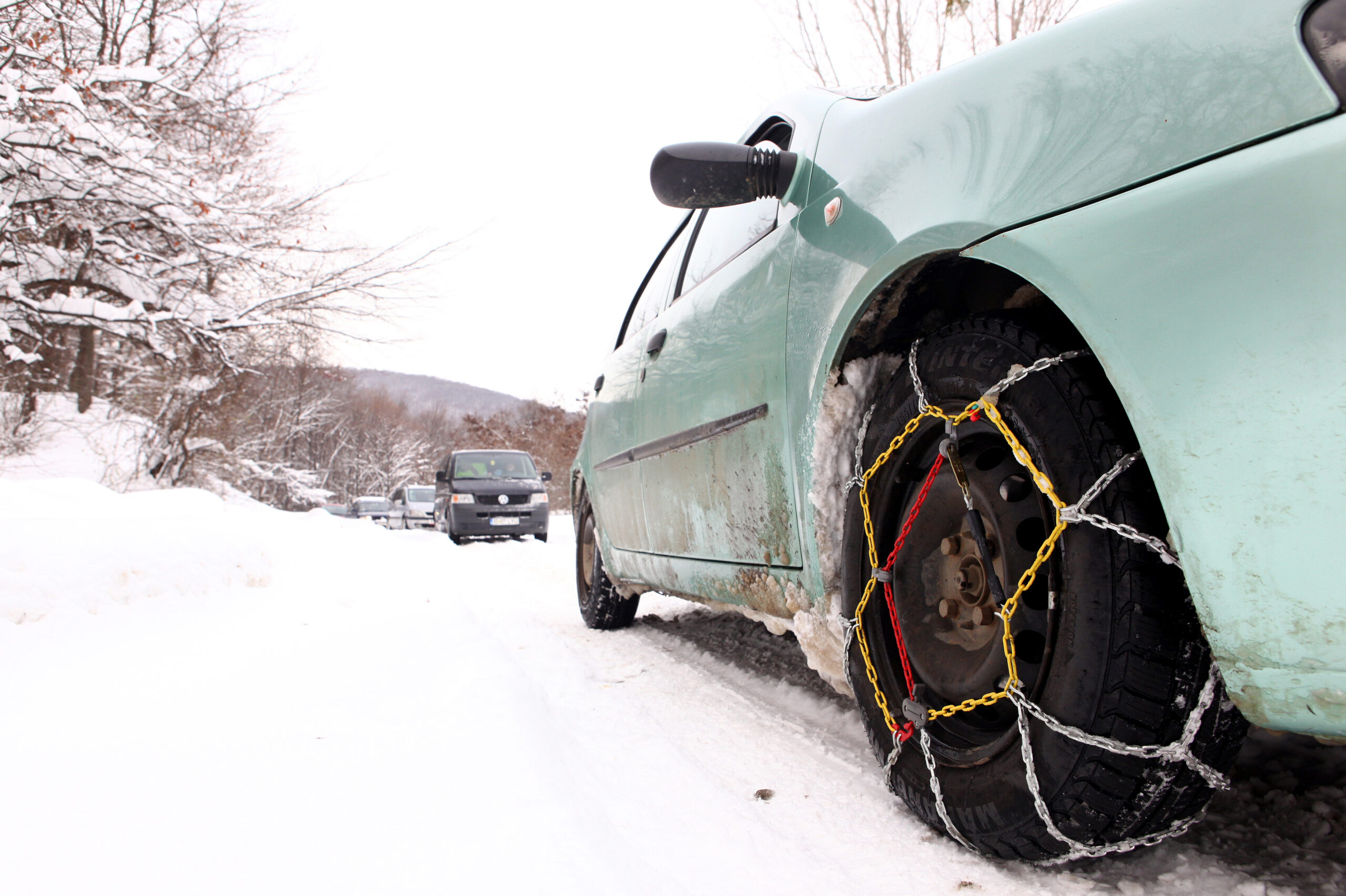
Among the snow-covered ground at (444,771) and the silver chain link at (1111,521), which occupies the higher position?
the silver chain link at (1111,521)

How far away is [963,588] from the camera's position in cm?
145

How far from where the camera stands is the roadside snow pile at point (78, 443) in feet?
28.6

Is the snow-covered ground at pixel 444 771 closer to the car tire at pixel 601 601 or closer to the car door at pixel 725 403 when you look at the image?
the car tire at pixel 601 601

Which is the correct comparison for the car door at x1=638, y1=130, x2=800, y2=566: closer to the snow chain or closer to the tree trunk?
the snow chain

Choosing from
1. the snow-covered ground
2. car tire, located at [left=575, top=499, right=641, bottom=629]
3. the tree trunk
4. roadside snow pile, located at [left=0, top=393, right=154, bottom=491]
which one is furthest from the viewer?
the tree trunk

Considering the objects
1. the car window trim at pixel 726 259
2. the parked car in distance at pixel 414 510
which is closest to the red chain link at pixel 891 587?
the car window trim at pixel 726 259

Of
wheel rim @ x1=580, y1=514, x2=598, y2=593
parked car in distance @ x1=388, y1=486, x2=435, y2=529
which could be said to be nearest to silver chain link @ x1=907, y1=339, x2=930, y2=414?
wheel rim @ x1=580, y1=514, x2=598, y2=593

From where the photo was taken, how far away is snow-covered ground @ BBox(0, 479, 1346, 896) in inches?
49.8

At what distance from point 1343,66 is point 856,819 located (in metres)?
1.47

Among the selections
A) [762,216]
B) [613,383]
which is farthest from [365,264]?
[762,216]

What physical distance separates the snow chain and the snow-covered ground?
0.66ft

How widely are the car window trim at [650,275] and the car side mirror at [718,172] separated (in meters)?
1.09

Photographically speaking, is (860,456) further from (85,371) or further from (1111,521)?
(85,371)

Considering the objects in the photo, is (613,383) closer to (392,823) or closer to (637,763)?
(637,763)
